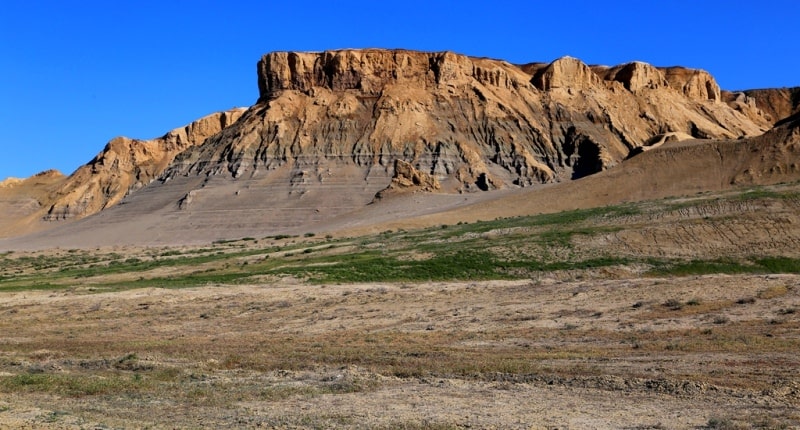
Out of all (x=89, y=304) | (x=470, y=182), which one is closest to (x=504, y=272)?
(x=89, y=304)

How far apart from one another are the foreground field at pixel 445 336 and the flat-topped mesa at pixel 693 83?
114m

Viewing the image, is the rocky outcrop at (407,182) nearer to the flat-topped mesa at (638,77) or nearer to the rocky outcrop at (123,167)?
the flat-topped mesa at (638,77)

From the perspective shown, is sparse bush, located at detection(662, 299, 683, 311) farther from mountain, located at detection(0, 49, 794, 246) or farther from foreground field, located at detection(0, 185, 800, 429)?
mountain, located at detection(0, 49, 794, 246)

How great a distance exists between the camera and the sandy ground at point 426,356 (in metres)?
13.5

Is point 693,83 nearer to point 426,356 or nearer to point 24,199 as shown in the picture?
point 24,199

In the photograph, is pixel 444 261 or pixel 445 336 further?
pixel 444 261

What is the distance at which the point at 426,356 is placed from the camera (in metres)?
19.2

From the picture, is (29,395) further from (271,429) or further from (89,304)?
(89,304)

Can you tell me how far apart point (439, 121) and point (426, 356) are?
10727 cm

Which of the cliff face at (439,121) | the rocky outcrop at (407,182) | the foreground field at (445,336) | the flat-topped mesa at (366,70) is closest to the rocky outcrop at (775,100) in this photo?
the cliff face at (439,121)

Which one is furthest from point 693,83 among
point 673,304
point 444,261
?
point 673,304

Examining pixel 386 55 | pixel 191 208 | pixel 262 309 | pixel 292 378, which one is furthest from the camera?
pixel 386 55

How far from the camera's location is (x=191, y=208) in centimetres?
11144

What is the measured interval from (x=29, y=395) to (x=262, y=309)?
14.8 m
